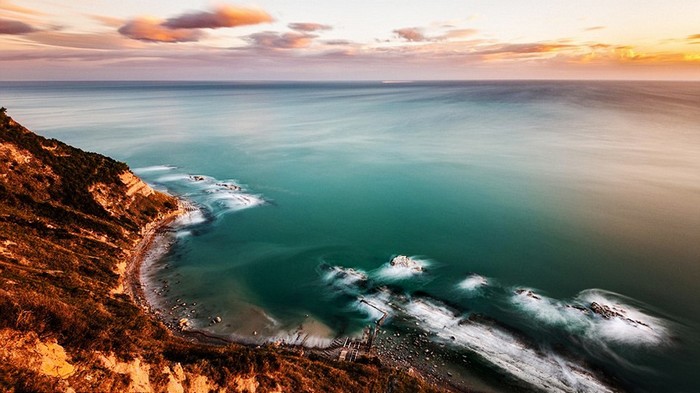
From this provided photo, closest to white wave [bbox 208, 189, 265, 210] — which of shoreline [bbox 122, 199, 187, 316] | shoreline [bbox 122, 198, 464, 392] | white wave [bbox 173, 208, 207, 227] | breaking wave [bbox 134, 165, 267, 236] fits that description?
breaking wave [bbox 134, 165, 267, 236]

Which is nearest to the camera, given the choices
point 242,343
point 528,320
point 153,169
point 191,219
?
point 242,343

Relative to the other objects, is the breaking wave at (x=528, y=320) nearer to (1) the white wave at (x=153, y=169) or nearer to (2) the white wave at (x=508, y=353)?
(2) the white wave at (x=508, y=353)

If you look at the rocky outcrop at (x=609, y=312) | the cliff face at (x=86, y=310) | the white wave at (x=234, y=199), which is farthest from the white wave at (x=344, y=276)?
the white wave at (x=234, y=199)

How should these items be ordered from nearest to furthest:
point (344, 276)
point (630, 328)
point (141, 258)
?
point (630, 328) → point (344, 276) → point (141, 258)

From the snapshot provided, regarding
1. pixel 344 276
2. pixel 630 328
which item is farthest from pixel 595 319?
pixel 344 276

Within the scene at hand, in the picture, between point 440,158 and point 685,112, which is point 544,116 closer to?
point 685,112

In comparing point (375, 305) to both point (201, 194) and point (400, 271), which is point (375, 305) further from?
point (201, 194)

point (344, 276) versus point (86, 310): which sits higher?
point (86, 310)
